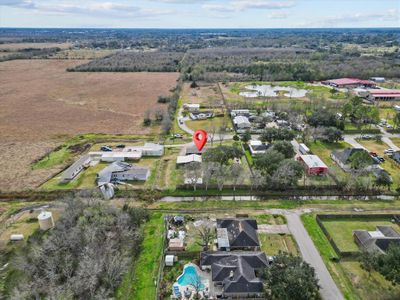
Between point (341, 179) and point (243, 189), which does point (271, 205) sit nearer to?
point (243, 189)

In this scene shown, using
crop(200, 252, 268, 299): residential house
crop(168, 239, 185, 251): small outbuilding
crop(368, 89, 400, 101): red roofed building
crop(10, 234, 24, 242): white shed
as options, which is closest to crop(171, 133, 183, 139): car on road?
crop(168, 239, 185, 251): small outbuilding

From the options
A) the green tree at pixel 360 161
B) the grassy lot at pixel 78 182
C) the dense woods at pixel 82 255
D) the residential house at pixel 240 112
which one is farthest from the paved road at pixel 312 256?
the residential house at pixel 240 112

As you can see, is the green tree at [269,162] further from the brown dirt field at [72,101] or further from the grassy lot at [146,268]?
the brown dirt field at [72,101]

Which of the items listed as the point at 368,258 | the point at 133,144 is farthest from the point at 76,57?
the point at 368,258

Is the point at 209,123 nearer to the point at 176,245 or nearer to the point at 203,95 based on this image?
the point at 203,95

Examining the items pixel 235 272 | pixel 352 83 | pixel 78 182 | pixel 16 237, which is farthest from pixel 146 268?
pixel 352 83

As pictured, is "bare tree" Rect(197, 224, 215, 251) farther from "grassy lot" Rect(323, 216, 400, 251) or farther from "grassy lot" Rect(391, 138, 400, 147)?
"grassy lot" Rect(391, 138, 400, 147)
